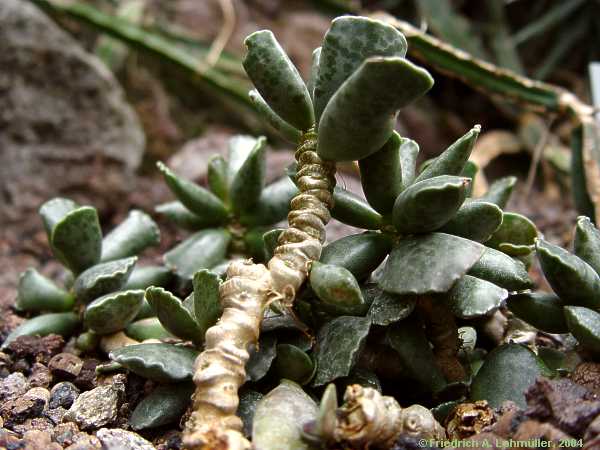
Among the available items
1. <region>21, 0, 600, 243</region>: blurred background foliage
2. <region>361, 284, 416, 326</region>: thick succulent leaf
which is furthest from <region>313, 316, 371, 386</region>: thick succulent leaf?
<region>21, 0, 600, 243</region>: blurred background foliage

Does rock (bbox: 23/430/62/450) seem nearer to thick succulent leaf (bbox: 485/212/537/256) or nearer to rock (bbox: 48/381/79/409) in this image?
rock (bbox: 48/381/79/409)

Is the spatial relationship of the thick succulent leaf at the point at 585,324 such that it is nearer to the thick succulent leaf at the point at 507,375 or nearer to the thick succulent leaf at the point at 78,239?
the thick succulent leaf at the point at 507,375

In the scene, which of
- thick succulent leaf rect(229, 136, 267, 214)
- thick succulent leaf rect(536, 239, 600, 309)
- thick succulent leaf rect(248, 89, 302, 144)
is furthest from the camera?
thick succulent leaf rect(229, 136, 267, 214)

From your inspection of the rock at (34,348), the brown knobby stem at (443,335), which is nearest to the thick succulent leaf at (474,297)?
the brown knobby stem at (443,335)

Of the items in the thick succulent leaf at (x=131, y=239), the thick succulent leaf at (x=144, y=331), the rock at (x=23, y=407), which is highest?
the thick succulent leaf at (x=131, y=239)

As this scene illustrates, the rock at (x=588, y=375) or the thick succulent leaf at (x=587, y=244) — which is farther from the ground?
the thick succulent leaf at (x=587, y=244)

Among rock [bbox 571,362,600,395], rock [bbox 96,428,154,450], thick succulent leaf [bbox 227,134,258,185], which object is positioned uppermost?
rock [bbox 571,362,600,395]
